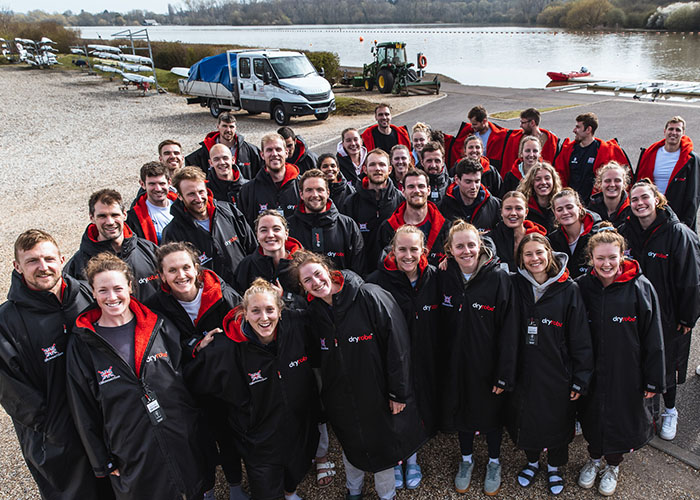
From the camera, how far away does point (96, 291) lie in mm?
2959

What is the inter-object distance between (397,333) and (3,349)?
2.43 metres

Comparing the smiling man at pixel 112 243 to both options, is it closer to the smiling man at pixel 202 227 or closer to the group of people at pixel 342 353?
the group of people at pixel 342 353

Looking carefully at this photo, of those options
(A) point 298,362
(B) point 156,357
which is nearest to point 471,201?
(A) point 298,362

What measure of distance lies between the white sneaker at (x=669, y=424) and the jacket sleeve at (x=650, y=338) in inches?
37.8

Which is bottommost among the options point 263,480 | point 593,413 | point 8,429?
point 8,429

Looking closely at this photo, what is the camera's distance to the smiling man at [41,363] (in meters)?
2.96

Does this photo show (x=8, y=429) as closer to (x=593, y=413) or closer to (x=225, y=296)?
(x=225, y=296)

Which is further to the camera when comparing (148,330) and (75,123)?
(75,123)

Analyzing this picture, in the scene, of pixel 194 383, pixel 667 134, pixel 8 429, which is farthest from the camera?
pixel 667 134

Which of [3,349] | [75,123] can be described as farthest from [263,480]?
[75,123]

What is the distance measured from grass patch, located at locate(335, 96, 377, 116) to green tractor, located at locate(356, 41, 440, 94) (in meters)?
3.01

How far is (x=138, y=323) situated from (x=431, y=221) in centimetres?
257

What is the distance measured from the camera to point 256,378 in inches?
127

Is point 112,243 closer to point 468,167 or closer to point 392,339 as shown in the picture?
point 392,339
